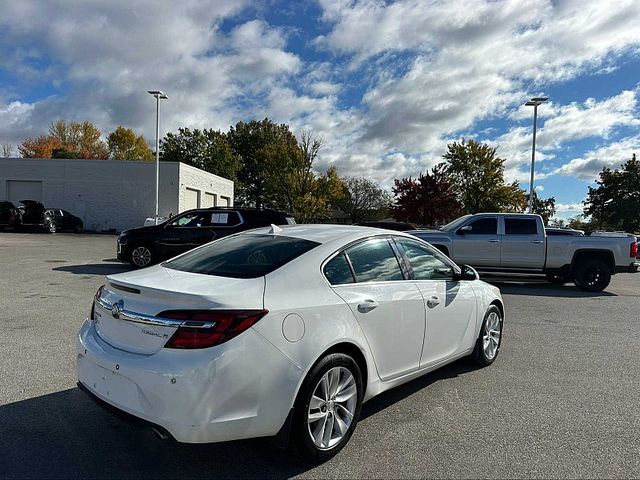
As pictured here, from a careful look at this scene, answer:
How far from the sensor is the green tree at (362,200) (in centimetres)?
6525

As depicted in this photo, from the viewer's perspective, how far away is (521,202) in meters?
40.4

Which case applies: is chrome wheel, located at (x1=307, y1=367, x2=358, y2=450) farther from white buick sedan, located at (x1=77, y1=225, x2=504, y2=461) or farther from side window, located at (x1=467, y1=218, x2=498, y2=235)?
side window, located at (x1=467, y1=218, x2=498, y2=235)

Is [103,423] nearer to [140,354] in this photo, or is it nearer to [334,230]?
[140,354]

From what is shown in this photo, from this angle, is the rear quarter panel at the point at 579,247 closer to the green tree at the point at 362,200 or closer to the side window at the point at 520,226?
the side window at the point at 520,226

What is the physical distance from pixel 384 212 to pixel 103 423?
6147cm

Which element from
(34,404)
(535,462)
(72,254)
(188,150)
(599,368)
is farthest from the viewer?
(188,150)

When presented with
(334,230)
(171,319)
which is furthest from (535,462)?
(171,319)

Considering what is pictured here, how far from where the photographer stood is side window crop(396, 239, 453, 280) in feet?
13.7

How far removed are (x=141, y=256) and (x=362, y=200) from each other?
5467 cm

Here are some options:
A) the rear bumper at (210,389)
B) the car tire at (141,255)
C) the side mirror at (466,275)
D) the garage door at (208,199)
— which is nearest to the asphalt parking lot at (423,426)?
the rear bumper at (210,389)

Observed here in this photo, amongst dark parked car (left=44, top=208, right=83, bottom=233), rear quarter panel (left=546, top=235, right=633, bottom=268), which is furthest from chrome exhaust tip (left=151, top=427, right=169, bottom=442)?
dark parked car (left=44, top=208, right=83, bottom=233)

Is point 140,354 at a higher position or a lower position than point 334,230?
lower

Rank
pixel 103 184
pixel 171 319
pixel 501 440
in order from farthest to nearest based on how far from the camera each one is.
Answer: pixel 103 184
pixel 501 440
pixel 171 319

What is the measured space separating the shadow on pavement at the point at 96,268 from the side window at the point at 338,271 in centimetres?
995
